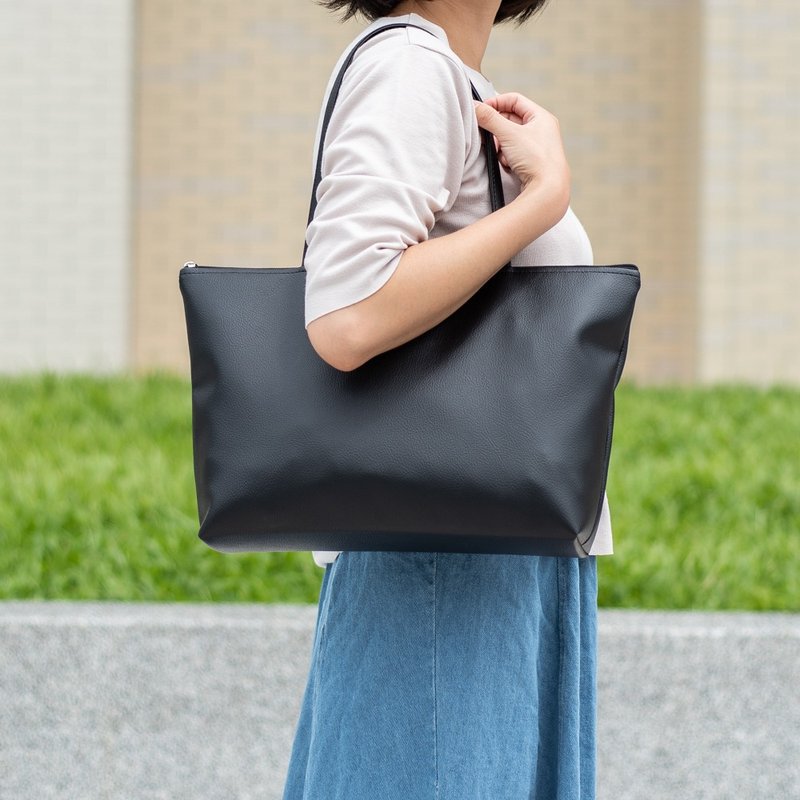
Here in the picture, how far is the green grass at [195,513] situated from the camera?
3.59 m

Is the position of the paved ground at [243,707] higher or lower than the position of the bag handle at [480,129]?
lower

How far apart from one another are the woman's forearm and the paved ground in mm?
2051

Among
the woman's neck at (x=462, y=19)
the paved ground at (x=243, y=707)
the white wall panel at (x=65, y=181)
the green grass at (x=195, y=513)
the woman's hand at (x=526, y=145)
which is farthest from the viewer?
the white wall panel at (x=65, y=181)

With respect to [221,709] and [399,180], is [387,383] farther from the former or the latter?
[221,709]

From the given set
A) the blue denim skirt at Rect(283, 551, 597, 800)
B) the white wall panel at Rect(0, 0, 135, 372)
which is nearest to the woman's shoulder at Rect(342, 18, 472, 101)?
the blue denim skirt at Rect(283, 551, 597, 800)

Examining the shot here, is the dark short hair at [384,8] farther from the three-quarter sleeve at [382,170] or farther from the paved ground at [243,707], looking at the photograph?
the paved ground at [243,707]

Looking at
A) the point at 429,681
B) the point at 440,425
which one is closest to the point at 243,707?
the point at 429,681

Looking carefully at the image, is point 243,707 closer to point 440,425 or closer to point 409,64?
point 440,425

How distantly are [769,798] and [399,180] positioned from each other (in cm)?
245

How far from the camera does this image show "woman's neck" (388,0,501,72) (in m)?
1.29

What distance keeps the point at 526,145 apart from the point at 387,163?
19cm

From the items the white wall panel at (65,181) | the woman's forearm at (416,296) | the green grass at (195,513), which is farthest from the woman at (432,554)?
the white wall panel at (65,181)

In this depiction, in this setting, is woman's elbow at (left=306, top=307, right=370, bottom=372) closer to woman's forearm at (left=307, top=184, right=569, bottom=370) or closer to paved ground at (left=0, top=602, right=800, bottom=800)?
woman's forearm at (left=307, top=184, right=569, bottom=370)

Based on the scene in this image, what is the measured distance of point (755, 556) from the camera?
12.3ft
